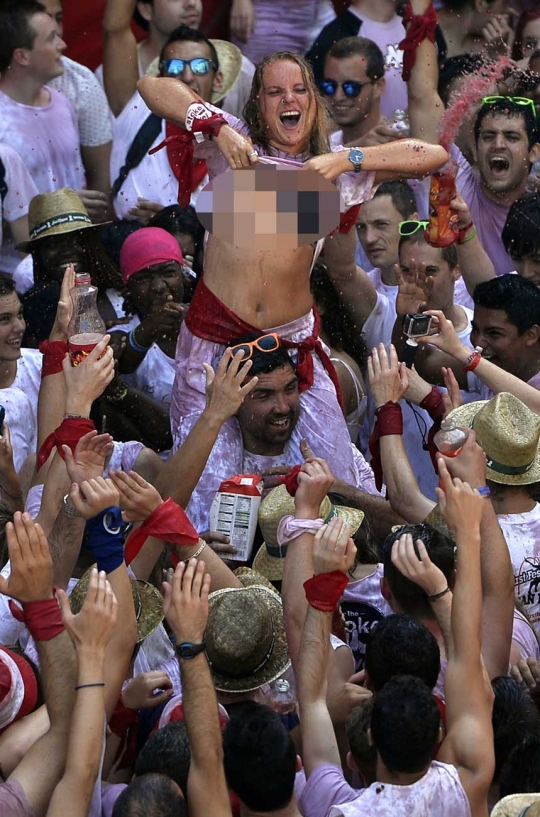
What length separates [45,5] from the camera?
6.61 m

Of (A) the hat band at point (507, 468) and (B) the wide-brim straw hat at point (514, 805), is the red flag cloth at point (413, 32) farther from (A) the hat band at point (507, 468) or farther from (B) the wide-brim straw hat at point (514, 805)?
(B) the wide-brim straw hat at point (514, 805)

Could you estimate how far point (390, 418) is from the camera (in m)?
4.22

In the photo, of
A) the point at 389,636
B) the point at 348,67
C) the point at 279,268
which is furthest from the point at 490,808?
the point at 348,67

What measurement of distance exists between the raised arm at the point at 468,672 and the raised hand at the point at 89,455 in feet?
3.08

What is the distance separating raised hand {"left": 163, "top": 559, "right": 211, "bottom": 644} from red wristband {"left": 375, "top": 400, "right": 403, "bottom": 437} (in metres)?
1.45

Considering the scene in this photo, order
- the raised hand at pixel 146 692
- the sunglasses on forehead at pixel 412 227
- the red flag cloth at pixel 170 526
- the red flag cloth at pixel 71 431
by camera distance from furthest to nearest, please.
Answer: the sunglasses on forehead at pixel 412 227 < the red flag cloth at pixel 71 431 < the red flag cloth at pixel 170 526 < the raised hand at pixel 146 692

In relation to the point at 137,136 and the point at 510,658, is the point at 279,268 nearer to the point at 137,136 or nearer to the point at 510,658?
the point at 510,658

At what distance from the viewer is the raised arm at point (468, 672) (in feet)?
9.04

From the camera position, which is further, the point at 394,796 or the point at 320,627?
the point at 320,627

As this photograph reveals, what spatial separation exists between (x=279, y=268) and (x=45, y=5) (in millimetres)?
2859

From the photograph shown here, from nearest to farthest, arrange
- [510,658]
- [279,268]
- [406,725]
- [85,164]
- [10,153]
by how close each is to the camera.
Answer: [406,725] < [510,658] < [279,268] < [10,153] < [85,164]

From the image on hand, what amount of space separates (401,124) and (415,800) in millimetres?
4284

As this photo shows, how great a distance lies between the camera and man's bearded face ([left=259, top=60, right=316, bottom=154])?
4.44 meters

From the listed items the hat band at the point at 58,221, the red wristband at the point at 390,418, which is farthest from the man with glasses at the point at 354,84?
the red wristband at the point at 390,418
